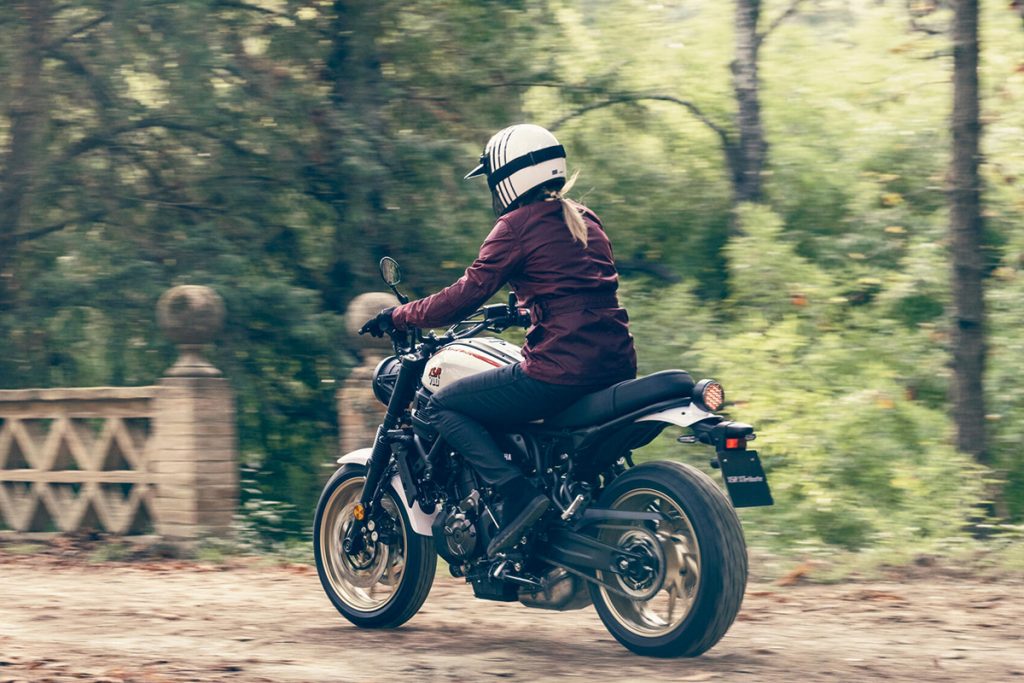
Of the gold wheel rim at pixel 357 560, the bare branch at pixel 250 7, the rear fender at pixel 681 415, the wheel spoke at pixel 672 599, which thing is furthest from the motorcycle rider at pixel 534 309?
the bare branch at pixel 250 7

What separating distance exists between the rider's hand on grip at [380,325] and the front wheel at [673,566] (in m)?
1.41

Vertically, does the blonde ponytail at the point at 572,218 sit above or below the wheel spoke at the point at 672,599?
above

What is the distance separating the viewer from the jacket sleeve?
6.45 meters

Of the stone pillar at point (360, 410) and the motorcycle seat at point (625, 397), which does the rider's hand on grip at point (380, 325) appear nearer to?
the motorcycle seat at point (625, 397)

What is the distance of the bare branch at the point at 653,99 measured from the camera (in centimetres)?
1533

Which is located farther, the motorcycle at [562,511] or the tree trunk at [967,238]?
the tree trunk at [967,238]

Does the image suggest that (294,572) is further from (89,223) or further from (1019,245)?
(1019,245)

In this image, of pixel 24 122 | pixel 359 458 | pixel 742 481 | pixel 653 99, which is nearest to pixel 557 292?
pixel 742 481

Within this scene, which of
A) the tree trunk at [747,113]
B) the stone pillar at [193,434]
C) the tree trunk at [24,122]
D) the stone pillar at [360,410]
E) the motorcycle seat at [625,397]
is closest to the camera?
the motorcycle seat at [625,397]

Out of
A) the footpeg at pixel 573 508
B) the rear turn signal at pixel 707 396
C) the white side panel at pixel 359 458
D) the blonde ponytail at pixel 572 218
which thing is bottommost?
the white side panel at pixel 359 458

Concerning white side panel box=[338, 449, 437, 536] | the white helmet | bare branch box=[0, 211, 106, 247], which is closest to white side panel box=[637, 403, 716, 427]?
the white helmet

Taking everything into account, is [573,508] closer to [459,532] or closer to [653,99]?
[459,532]

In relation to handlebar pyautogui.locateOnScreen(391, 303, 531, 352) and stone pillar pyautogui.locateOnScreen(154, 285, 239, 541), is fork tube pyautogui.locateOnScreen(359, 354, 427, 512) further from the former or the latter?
stone pillar pyautogui.locateOnScreen(154, 285, 239, 541)

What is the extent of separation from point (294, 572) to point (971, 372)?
5076 millimetres
